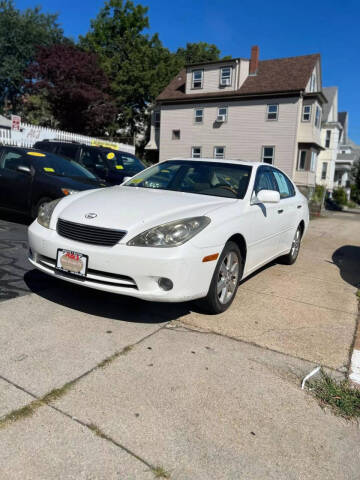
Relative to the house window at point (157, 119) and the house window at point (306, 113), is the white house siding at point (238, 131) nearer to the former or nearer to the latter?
the house window at point (306, 113)

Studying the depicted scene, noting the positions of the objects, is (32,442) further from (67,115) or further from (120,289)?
(67,115)

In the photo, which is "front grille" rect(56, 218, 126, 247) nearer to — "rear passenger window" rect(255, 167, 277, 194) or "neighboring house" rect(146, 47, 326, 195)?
"rear passenger window" rect(255, 167, 277, 194)

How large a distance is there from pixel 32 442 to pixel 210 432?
3.04 ft

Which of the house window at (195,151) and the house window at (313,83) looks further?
the house window at (195,151)

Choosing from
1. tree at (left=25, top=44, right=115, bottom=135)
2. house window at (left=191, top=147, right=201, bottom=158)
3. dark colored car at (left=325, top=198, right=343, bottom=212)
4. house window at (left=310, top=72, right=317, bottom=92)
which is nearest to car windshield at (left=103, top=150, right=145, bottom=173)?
house window at (left=191, top=147, right=201, bottom=158)

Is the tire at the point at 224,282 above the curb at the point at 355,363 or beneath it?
above

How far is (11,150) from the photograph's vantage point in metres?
7.60

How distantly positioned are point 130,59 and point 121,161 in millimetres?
31656

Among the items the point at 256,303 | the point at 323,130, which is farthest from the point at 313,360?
the point at 323,130

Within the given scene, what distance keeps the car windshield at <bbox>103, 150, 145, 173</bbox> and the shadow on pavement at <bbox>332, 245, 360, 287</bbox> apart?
211 inches

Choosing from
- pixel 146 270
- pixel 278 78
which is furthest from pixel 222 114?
pixel 146 270

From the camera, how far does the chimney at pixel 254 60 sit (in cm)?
2764

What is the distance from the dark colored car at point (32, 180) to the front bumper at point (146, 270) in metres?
3.78

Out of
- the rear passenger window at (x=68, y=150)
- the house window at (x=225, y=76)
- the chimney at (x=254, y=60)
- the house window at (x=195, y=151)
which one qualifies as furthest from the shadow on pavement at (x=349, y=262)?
the chimney at (x=254, y=60)
